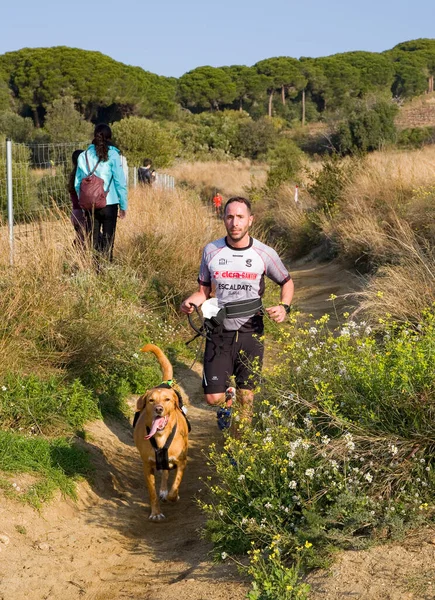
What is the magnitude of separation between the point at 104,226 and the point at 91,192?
52 cm

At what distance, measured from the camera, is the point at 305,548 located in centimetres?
382

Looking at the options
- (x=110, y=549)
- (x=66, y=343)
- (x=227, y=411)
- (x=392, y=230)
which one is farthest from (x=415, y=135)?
(x=110, y=549)

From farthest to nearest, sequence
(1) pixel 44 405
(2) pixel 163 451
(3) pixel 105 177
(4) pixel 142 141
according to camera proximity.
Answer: (4) pixel 142 141
(3) pixel 105 177
(1) pixel 44 405
(2) pixel 163 451

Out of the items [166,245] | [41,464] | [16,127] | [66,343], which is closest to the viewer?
[41,464]

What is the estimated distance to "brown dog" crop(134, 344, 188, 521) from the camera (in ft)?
17.4

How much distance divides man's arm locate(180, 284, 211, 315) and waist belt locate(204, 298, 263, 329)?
0.52ft

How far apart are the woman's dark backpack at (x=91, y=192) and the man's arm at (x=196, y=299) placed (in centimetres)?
369

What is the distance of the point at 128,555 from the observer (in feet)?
15.5

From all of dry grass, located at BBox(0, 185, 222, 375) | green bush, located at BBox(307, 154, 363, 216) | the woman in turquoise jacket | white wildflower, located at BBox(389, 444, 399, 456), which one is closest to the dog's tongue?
dry grass, located at BBox(0, 185, 222, 375)

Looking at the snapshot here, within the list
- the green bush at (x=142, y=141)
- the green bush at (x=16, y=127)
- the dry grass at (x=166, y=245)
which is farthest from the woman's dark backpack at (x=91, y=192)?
the green bush at (x=16, y=127)

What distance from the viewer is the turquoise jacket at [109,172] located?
9.33m

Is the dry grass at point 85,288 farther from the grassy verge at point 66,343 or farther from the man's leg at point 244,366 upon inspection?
the man's leg at point 244,366

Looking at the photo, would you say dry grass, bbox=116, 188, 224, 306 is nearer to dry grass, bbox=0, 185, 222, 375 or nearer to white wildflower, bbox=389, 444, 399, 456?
dry grass, bbox=0, 185, 222, 375

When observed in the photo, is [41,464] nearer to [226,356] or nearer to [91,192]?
[226,356]
